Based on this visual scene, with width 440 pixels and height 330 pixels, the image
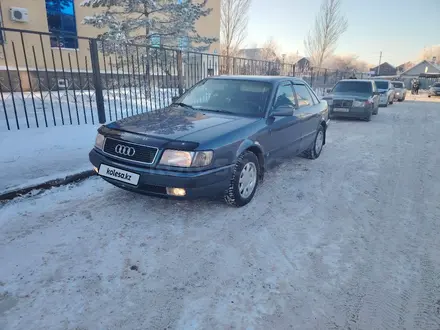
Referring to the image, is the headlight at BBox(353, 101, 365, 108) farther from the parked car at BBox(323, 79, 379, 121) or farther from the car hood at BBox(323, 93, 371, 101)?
the car hood at BBox(323, 93, 371, 101)

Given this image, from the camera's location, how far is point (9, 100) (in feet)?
27.1

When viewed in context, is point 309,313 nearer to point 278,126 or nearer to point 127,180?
point 127,180

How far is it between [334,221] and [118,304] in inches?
94.6

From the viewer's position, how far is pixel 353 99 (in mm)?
10812

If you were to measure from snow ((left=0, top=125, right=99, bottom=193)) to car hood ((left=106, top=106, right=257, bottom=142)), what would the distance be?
132 cm

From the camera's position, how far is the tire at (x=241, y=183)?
329 centimetres

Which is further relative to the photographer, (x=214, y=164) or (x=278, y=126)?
(x=278, y=126)

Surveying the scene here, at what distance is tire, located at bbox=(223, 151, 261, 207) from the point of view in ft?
10.8

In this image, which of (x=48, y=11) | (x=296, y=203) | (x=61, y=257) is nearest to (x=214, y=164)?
(x=296, y=203)

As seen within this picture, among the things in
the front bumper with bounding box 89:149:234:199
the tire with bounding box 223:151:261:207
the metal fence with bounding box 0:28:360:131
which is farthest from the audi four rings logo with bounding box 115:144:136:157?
the metal fence with bounding box 0:28:360:131

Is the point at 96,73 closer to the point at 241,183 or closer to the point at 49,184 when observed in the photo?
the point at 49,184

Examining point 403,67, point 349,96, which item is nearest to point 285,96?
point 349,96

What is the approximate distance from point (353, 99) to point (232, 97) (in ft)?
27.5

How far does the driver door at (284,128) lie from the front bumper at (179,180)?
42.7 inches
